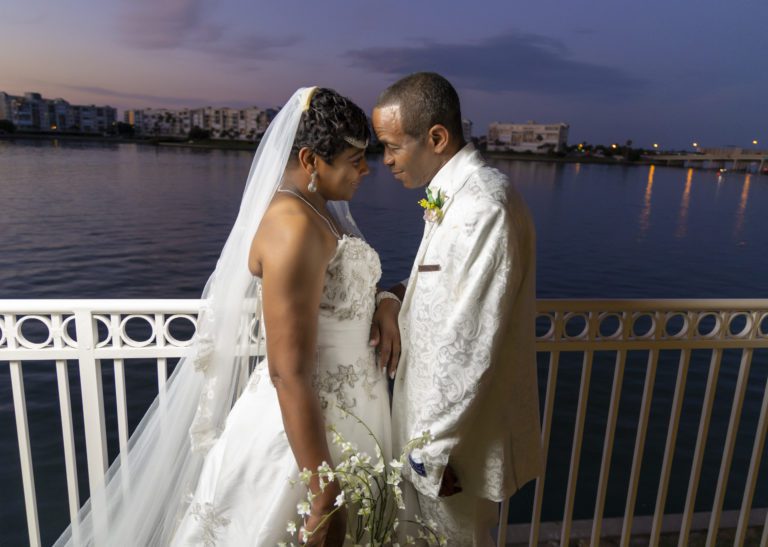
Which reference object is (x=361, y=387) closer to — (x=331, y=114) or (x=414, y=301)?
(x=414, y=301)

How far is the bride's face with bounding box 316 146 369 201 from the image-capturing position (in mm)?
1341

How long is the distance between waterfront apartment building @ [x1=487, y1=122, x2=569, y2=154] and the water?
10.9 feet

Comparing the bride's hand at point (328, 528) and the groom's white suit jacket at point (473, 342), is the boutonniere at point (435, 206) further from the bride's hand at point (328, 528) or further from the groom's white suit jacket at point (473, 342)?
the bride's hand at point (328, 528)

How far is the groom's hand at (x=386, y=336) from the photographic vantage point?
1471 millimetres

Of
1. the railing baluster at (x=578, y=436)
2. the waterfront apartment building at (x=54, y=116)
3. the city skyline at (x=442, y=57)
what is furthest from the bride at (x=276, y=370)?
the waterfront apartment building at (x=54, y=116)

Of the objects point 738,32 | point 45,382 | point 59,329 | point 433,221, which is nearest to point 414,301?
point 433,221

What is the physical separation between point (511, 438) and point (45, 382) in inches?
364

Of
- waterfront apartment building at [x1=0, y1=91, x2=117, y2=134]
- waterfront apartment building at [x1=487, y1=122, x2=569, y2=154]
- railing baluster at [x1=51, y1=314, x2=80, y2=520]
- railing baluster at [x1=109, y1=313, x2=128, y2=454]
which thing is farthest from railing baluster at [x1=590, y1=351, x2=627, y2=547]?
waterfront apartment building at [x1=0, y1=91, x2=117, y2=134]

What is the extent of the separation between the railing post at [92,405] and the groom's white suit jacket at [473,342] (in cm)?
98

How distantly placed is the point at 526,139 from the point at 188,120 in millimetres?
17624

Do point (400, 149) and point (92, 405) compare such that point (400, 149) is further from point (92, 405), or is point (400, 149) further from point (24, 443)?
point (24, 443)

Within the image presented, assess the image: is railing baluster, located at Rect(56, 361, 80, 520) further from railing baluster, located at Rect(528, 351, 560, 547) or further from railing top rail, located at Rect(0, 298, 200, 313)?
railing baluster, located at Rect(528, 351, 560, 547)

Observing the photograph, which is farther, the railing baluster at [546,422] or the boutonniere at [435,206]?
the railing baluster at [546,422]

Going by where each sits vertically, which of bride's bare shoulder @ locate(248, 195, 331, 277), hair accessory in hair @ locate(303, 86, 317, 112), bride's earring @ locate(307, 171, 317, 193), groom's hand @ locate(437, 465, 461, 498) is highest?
hair accessory in hair @ locate(303, 86, 317, 112)
